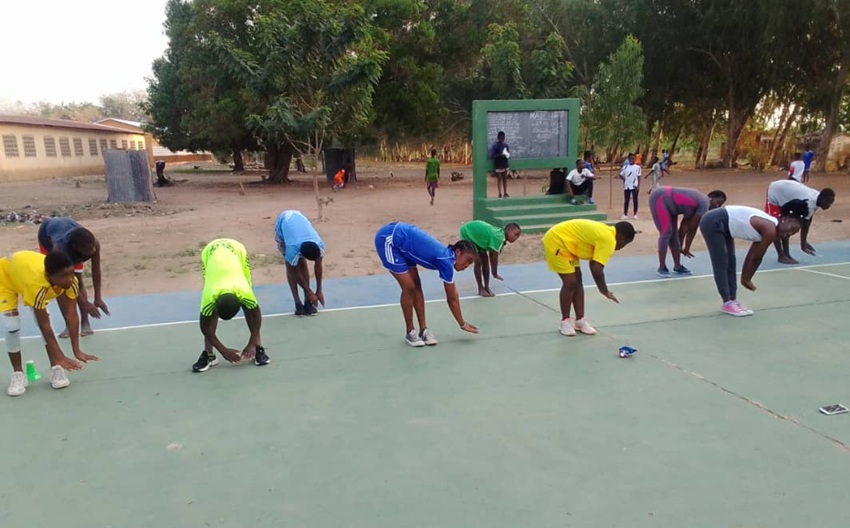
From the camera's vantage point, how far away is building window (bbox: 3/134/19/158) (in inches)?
1128

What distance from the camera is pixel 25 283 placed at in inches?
176

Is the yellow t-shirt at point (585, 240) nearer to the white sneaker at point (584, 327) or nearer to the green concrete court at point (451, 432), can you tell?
the white sneaker at point (584, 327)

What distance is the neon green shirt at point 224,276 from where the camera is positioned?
4605mm

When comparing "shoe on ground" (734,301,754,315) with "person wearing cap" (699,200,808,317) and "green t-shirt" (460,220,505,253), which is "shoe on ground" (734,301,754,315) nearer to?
"person wearing cap" (699,200,808,317)

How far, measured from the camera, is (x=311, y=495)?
322 centimetres

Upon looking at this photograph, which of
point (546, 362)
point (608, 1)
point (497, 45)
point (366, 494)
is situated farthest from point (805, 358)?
point (608, 1)

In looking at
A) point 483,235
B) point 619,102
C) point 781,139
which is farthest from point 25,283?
point 781,139

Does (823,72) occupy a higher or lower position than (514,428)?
higher

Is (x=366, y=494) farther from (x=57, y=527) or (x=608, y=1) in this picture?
(x=608, y=1)

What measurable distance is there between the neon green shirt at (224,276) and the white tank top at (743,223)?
16.1 ft

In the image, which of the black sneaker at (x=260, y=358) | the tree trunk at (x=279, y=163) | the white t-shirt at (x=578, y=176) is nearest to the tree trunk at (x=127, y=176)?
the tree trunk at (x=279, y=163)

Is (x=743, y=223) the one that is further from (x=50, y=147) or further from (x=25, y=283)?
(x=50, y=147)

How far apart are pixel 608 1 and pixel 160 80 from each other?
20326 mm

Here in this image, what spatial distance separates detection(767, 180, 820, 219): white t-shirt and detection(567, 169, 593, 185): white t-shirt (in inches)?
177
